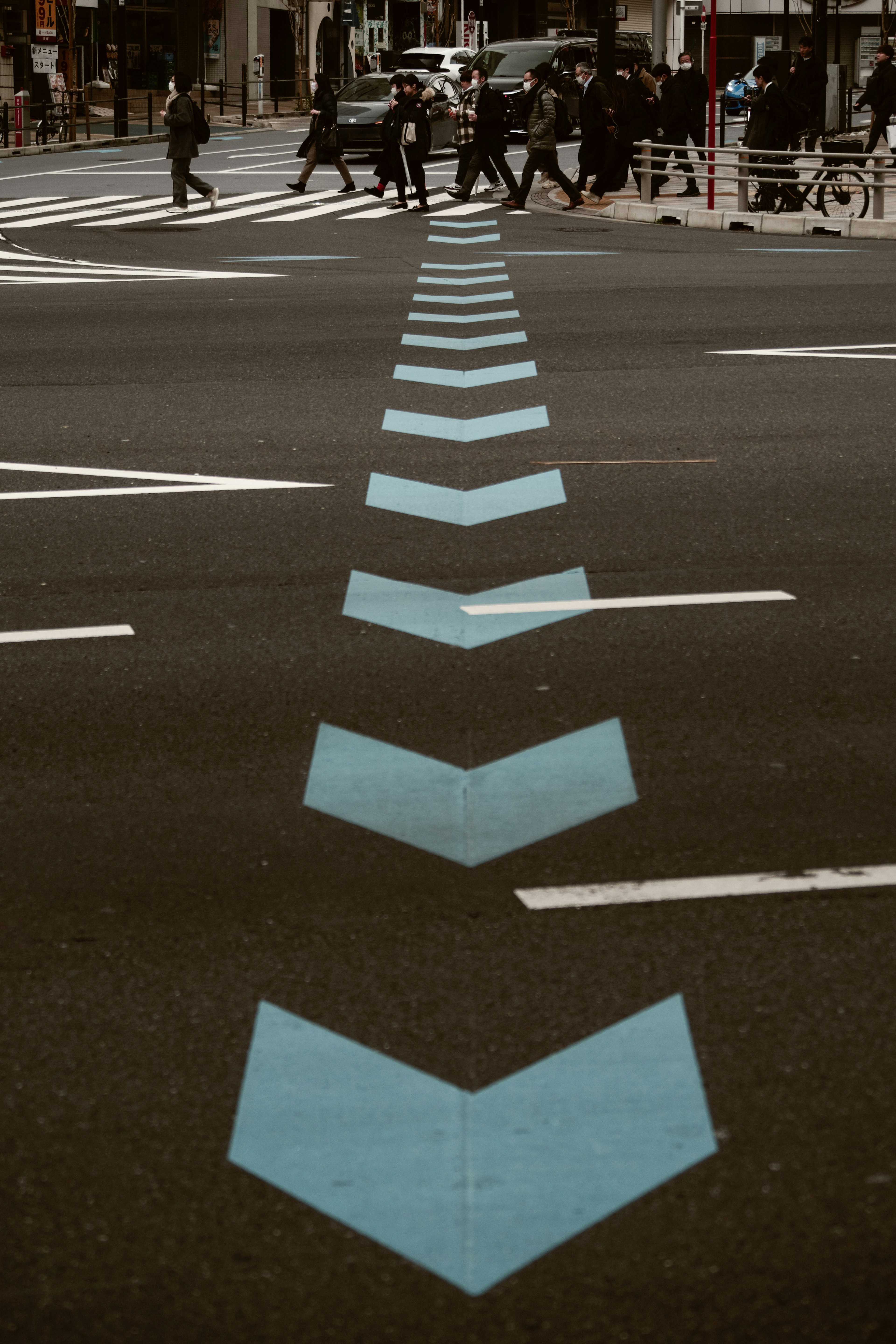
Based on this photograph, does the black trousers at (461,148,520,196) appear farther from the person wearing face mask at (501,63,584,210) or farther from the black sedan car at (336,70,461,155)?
the black sedan car at (336,70,461,155)

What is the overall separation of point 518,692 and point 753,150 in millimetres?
18428

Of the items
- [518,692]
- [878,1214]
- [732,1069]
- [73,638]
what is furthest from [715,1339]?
[73,638]

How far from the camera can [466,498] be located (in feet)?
28.9

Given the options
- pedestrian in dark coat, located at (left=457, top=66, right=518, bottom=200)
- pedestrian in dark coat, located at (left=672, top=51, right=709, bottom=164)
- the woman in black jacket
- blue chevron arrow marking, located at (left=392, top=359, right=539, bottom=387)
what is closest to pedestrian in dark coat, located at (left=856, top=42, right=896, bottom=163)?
pedestrian in dark coat, located at (left=672, top=51, right=709, bottom=164)

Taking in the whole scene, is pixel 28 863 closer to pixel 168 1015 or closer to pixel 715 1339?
pixel 168 1015

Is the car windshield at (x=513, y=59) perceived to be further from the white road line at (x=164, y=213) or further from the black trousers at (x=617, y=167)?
the black trousers at (x=617, y=167)

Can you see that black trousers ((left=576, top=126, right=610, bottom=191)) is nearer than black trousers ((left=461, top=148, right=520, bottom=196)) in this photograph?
No

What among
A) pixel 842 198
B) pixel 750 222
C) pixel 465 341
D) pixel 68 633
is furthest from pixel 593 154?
pixel 68 633

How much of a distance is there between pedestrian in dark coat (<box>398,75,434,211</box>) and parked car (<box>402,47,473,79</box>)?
848 inches

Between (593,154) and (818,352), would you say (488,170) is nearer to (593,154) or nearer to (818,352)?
(593,154)

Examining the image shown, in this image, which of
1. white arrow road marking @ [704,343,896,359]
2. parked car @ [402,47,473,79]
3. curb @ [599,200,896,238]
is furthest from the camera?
parked car @ [402,47,473,79]

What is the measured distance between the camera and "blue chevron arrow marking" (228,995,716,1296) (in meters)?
3.19

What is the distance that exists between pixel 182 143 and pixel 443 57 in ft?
83.5

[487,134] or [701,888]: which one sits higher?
[487,134]
